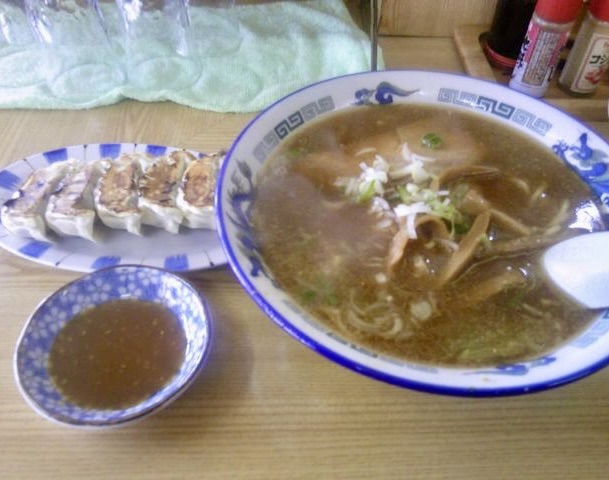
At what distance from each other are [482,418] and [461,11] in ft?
5.08

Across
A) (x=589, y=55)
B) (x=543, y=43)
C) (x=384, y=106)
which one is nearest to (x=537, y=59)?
(x=543, y=43)

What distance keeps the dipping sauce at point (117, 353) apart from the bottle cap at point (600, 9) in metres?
1.37

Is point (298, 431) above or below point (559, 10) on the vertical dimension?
below

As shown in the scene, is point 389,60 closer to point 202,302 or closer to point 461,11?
point 461,11

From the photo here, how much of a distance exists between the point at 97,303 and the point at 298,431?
446 millimetres

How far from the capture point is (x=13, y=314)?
1.02 metres

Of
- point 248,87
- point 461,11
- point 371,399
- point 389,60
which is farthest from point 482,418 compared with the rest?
point 461,11

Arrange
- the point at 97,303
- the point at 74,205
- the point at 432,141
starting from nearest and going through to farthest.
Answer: the point at 97,303 → the point at 74,205 → the point at 432,141

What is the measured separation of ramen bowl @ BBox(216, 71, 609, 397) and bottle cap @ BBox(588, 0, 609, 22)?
44 centimetres

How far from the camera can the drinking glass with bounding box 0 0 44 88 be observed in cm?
163

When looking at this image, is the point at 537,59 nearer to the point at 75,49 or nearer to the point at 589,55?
the point at 589,55

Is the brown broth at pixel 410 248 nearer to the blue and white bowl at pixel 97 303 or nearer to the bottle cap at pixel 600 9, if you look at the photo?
the blue and white bowl at pixel 97 303

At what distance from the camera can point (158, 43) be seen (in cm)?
177

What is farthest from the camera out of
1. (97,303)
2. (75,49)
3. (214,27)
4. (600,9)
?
(214,27)
